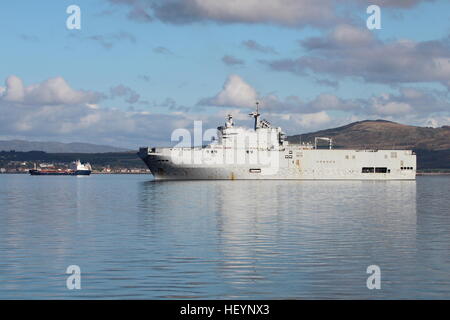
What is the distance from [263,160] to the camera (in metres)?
131

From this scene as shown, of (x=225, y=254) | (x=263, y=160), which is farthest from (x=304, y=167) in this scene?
(x=225, y=254)

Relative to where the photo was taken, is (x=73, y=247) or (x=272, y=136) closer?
(x=73, y=247)

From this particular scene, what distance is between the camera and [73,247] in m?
31.3

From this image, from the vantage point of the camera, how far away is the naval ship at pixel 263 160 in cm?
12262

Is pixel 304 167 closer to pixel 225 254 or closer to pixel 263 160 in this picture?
pixel 263 160

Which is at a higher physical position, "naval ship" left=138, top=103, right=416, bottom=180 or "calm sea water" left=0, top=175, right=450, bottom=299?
"naval ship" left=138, top=103, right=416, bottom=180

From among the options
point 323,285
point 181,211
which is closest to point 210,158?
point 181,211

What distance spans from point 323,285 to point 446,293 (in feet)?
13.0

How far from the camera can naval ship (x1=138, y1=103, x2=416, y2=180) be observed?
402 feet

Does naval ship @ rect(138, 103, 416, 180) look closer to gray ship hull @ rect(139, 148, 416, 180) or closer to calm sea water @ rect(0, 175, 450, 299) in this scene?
gray ship hull @ rect(139, 148, 416, 180)

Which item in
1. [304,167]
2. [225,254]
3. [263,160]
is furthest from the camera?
[304,167]

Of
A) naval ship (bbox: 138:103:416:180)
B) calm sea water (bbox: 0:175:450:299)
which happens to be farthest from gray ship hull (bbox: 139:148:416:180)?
calm sea water (bbox: 0:175:450:299)
